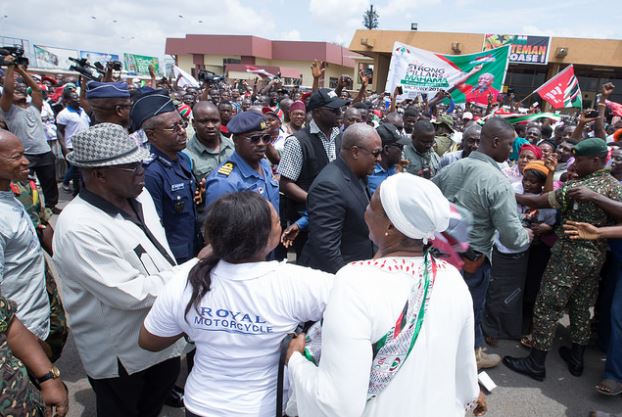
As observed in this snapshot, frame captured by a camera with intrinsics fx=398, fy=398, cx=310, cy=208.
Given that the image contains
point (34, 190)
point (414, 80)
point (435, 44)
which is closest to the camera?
point (34, 190)

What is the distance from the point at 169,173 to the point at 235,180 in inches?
17.4

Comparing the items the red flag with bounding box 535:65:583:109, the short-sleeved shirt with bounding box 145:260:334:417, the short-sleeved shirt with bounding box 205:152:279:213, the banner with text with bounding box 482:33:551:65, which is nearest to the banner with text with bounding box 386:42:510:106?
the red flag with bounding box 535:65:583:109

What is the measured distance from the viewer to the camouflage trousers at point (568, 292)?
125 inches

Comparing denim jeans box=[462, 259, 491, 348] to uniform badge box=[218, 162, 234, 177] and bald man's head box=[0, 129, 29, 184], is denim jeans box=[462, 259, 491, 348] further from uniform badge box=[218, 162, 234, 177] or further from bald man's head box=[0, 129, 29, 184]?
bald man's head box=[0, 129, 29, 184]

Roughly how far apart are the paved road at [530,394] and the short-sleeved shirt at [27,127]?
3229 millimetres

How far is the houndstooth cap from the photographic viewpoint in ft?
6.12

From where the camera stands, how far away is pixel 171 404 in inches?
113

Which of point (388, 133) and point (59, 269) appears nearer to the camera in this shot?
point (59, 269)

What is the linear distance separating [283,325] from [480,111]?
15431 millimetres

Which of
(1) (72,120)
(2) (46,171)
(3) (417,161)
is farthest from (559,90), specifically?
(2) (46,171)

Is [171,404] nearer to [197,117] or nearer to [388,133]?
[197,117]

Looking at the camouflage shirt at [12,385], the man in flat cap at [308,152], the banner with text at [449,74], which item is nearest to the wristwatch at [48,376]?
the camouflage shirt at [12,385]

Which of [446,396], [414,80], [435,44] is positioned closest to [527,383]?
[446,396]

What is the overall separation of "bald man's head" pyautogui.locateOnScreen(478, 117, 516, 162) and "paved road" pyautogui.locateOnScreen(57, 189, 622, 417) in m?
1.87
